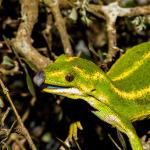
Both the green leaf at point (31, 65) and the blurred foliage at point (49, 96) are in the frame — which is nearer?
the green leaf at point (31, 65)

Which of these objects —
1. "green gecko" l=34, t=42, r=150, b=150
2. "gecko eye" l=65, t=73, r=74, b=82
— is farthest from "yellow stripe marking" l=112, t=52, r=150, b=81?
"gecko eye" l=65, t=73, r=74, b=82

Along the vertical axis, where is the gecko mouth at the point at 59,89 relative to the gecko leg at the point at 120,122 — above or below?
above

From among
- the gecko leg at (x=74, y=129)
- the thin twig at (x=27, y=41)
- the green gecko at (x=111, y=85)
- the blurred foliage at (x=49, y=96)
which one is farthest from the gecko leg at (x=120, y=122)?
the thin twig at (x=27, y=41)

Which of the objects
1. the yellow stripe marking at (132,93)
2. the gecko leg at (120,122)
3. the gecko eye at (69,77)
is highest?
the gecko eye at (69,77)

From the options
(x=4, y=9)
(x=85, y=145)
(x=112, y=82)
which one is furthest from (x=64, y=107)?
(x=4, y=9)

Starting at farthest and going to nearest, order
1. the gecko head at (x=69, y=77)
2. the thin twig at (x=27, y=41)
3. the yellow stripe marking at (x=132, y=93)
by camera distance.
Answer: the thin twig at (x=27, y=41) → the yellow stripe marking at (x=132, y=93) → the gecko head at (x=69, y=77)

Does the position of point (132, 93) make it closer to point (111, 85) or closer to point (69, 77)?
point (111, 85)

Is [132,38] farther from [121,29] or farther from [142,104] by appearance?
[142,104]

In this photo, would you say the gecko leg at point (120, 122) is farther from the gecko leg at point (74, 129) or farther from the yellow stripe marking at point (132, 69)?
the gecko leg at point (74, 129)

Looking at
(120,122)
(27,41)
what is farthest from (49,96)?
(120,122)
